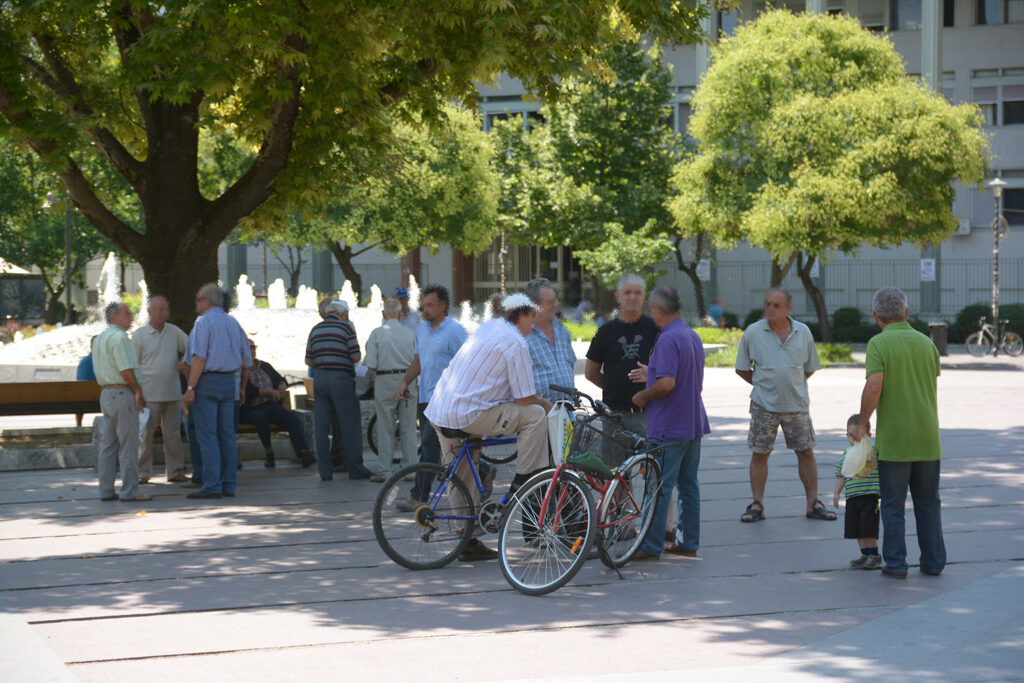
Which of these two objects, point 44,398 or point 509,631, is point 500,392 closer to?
point 509,631

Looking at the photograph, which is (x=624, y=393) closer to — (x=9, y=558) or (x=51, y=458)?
(x=9, y=558)

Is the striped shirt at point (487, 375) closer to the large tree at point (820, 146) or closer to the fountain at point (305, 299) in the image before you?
the large tree at point (820, 146)

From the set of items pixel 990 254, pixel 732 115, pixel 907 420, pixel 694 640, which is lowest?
pixel 694 640

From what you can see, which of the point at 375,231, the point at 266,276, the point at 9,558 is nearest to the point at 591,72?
the point at 9,558

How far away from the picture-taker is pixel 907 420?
310 inches

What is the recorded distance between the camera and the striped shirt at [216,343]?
37.3 ft

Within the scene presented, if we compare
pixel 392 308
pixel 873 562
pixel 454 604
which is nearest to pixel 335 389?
pixel 392 308

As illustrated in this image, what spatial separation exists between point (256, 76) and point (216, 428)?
15.1ft

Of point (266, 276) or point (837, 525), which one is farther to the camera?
point (266, 276)

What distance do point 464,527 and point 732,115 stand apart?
29397mm

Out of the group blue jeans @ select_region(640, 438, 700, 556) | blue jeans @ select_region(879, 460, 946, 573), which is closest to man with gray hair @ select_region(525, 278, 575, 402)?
blue jeans @ select_region(640, 438, 700, 556)

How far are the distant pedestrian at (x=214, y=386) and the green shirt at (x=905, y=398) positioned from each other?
6.15 metres

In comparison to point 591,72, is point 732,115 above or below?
above

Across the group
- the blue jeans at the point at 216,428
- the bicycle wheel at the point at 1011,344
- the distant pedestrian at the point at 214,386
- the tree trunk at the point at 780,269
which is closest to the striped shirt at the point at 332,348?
the distant pedestrian at the point at 214,386
